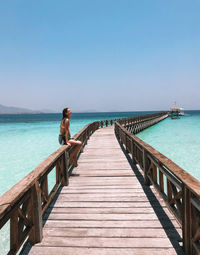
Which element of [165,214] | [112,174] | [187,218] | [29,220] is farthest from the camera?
[112,174]

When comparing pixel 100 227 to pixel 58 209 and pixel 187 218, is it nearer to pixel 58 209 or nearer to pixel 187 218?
pixel 58 209

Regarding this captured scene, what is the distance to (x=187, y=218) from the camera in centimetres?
243

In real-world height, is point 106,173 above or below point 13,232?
below

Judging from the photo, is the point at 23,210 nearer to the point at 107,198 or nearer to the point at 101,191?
the point at 107,198

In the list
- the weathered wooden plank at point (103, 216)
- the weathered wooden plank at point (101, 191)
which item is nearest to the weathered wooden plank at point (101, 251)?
the weathered wooden plank at point (103, 216)

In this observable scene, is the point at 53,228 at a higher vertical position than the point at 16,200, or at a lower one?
lower

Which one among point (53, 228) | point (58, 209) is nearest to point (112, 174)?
point (58, 209)

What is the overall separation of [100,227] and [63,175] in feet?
7.06

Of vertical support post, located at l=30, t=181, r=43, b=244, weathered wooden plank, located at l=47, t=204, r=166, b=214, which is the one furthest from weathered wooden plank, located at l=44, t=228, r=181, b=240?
weathered wooden plank, located at l=47, t=204, r=166, b=214

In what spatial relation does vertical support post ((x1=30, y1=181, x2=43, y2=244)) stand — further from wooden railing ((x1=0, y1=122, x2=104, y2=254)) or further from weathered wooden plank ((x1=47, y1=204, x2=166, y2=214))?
weathered wooden plank ((x1=47, y1=204, x2=166, y2=214))

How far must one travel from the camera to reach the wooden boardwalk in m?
2.65

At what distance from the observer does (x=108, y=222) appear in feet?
10.7

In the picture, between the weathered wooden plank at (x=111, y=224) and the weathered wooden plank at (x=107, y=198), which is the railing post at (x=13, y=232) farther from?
the weathered wooden plank at (x=107, y=198)

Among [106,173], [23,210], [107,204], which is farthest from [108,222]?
[106,173]
